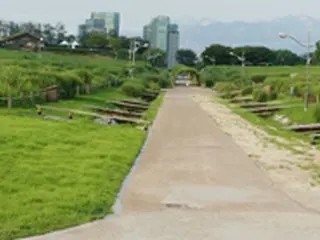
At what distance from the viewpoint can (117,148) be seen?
15086 millimetres

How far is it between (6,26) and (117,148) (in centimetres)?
11057

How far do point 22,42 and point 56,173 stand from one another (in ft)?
230

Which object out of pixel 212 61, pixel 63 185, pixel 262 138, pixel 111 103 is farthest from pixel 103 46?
pixel 63 185

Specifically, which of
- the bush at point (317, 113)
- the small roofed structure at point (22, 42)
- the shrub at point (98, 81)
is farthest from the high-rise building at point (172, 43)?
the bush at point (317, 113)

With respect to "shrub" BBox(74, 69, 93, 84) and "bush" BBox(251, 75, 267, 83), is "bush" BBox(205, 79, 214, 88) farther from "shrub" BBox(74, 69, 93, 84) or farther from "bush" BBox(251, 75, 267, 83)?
"shrub" BBox(74, 69, 93, 84)

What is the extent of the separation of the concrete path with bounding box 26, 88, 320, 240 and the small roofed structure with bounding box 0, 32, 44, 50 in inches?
2541

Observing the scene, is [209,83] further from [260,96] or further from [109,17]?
[109,17]

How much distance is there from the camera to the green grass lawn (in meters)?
7.88

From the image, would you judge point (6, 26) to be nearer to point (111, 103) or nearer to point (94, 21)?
point (94, 21)

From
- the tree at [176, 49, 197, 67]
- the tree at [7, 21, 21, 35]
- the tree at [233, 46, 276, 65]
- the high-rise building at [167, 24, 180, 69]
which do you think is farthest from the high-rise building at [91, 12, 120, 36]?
the tree at [233, 46, 276, 65]

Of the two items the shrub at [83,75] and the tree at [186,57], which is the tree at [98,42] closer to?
the tree at [186,57]

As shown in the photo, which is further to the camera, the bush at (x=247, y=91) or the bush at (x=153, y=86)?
the bush at (x=153, y=86)

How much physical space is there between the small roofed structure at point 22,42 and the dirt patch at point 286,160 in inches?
2274

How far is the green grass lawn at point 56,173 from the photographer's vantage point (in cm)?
788
